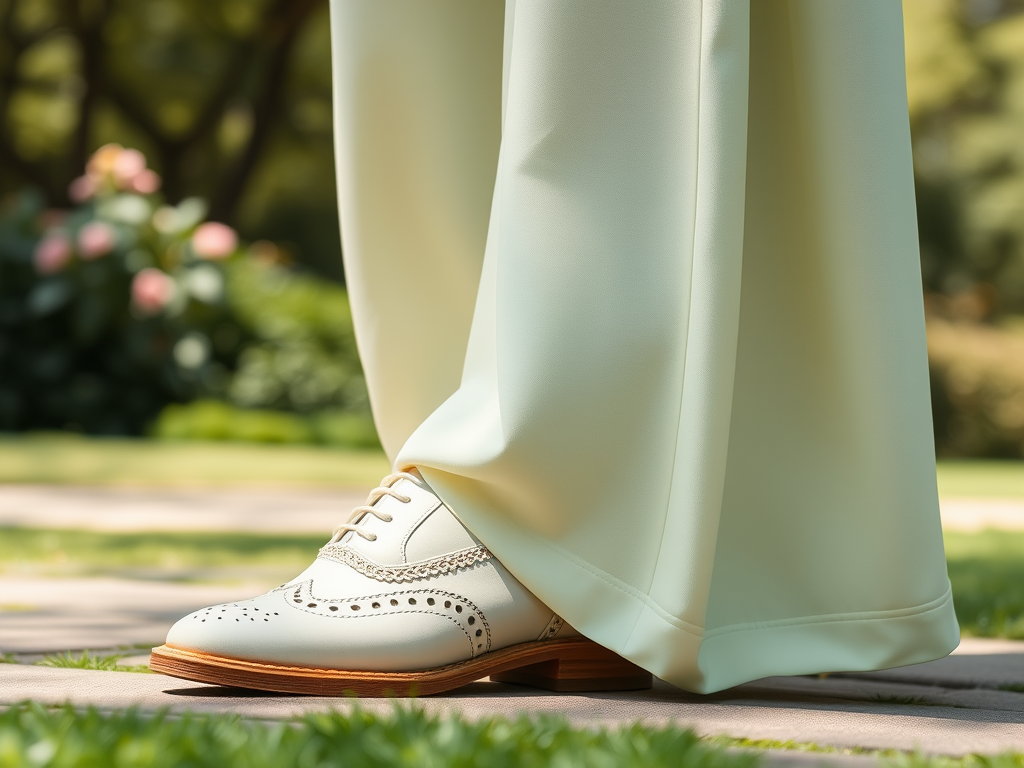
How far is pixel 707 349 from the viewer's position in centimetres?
138

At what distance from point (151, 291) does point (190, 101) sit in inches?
467

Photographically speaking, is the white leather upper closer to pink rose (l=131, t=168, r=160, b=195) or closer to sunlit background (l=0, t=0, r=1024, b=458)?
sunlit background (l=0, t=0, r=1024, b=458)

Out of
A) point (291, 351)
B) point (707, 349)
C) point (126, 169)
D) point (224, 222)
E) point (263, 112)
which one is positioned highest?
point (263, 112)

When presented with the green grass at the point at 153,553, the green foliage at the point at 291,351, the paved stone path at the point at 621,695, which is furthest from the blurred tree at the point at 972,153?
the paved stone path at the point at 621,695

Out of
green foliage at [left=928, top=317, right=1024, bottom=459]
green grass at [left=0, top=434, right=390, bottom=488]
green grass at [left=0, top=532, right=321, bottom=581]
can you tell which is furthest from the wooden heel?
green foliage at [left=928, top=317, right=1024, bottom=459]

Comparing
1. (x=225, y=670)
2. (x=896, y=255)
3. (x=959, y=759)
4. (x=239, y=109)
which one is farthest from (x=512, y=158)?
(x=239, y=109)

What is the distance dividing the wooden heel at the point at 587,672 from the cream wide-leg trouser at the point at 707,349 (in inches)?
3.5

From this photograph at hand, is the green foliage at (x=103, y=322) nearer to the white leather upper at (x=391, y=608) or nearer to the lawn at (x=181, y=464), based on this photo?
the lawn at (x=181, y=464)

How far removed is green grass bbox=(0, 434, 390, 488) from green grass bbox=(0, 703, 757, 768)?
17.8ft

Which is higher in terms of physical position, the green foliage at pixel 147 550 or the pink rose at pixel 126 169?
the pink rose at pixel 126 169

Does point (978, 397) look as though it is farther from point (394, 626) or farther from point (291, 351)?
point (394, 626)

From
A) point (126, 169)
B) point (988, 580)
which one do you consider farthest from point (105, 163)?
point (988, 580)

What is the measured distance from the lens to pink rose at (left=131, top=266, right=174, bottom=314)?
8359 millimetres

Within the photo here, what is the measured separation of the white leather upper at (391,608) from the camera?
4.51 feet
